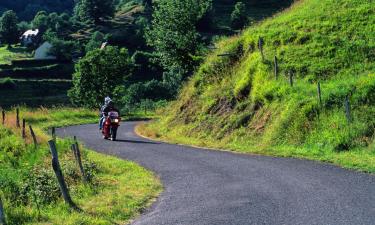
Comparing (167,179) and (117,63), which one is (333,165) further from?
(117,63)

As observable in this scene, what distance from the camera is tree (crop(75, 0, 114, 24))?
129 m

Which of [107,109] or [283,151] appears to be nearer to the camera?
[283,151]

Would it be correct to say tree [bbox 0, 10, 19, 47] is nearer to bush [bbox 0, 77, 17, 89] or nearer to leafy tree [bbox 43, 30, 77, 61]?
leafy tree [bbox 43, 30, 77, 61]

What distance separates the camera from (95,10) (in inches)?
5079

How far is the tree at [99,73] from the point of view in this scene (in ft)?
166

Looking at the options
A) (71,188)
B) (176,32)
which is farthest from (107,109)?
(176,32)

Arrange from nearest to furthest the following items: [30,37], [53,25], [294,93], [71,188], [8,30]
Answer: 1. [71,188]
2. [294,93]
3. [30,37]
4. [8,30]
5. [53,25]

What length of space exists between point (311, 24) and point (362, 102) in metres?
9.70

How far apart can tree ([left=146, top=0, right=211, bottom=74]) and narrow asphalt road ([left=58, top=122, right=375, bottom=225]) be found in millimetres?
24191

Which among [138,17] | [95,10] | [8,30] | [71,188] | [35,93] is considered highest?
[95,10]

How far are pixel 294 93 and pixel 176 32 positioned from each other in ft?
70.6

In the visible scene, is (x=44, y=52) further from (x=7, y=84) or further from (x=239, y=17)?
(x=239, y=17)

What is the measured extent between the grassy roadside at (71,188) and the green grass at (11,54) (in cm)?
8960

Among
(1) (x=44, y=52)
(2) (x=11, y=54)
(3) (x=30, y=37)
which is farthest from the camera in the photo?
(3) (x=30, y=37)
